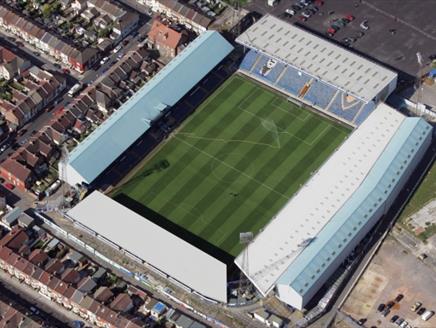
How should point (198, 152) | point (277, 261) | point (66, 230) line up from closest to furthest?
1. point (277, 261)
2. point (66, 230)
3. point (198, 152)

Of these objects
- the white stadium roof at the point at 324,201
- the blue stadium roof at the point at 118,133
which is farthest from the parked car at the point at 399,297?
the blue stadium roof at the point at 118,133

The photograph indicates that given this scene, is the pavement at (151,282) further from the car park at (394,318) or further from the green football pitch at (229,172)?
the car park at (394,318)

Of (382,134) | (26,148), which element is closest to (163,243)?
(26,148)

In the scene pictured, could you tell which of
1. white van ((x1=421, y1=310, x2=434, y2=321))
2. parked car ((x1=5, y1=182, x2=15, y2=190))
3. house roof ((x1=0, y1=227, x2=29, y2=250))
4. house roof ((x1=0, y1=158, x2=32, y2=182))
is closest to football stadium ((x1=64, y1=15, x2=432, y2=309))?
house roof ((x1=0, y1=158, x2=32, y2=182))

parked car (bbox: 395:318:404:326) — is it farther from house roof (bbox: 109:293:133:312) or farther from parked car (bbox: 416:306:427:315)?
house roof (bbox: 109:293:133:312)

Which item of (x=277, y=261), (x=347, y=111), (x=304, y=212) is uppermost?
(x=347, y=111)

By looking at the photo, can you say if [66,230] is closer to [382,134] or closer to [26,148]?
[26,148]
